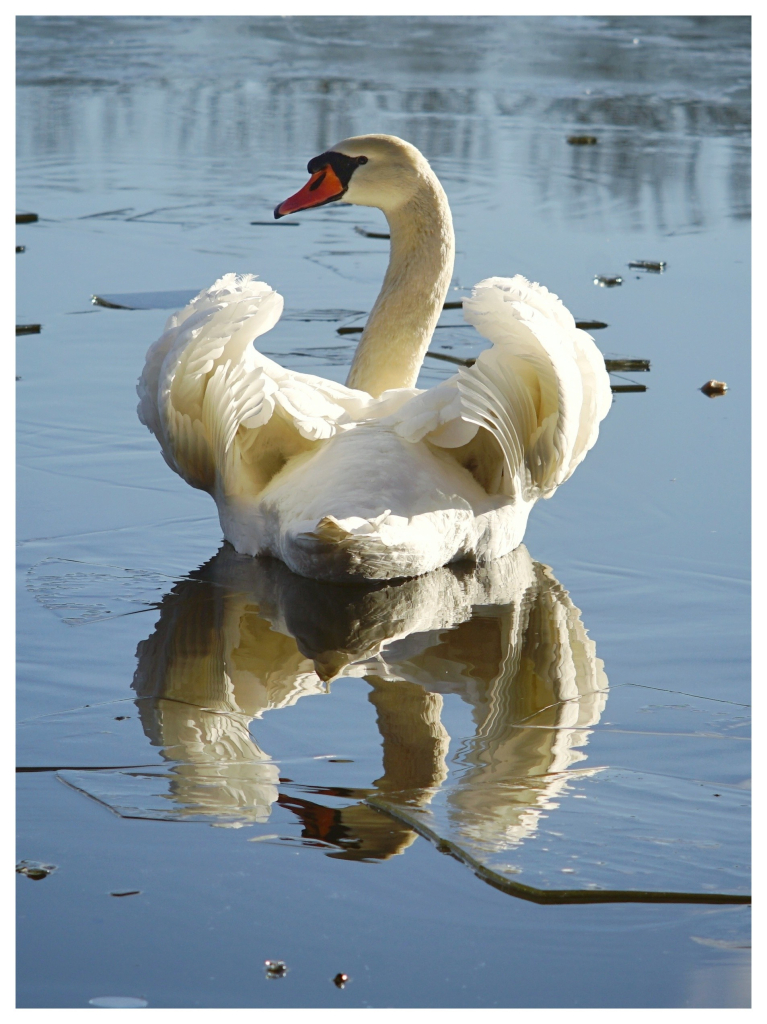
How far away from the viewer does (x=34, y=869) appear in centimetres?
295

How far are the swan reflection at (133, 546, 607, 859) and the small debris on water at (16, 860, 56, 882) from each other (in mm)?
345

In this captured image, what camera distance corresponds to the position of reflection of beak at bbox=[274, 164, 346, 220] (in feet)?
20.0

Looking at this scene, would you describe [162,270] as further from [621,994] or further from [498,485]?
[621,994]

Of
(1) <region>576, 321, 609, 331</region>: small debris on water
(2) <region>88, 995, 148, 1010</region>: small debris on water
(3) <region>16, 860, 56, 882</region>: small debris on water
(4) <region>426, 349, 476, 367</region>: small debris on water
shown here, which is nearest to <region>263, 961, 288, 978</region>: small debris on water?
(2) <region>88, 995, 148, 1010</region>: small debris on water

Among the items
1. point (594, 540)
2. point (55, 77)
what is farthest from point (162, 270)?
point (55, 77)

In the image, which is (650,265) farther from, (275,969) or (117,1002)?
(117,1002)

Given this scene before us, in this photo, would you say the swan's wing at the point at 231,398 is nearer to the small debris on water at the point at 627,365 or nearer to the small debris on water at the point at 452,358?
the small debris on water at the point at 452,358

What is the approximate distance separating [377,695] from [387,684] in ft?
0.29

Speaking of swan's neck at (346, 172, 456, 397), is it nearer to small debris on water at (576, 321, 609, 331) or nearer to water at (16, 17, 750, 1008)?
water at (16, 17, 750, 1008)

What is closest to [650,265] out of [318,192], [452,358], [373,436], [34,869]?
[452,358]

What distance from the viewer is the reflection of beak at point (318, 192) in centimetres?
609

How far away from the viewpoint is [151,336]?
7.80 m

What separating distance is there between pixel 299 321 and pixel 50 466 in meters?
2.53

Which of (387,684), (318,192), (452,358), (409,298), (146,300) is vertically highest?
(318,192)
